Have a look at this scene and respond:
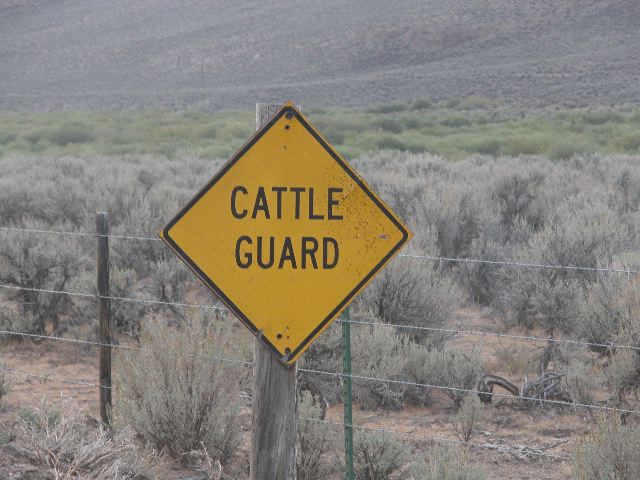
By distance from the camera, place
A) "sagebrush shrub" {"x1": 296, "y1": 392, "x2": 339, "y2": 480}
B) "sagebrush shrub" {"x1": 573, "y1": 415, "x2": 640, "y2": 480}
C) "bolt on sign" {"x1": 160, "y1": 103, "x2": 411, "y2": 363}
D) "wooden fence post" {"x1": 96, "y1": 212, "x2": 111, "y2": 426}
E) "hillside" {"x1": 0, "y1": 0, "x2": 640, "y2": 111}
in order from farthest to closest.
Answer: "hillside" {"x1": 0, "y1": 0, "x2": 640, "y2": 111}
"wooden fence post" {"x1": 96, "y1": 212, "x2": 111, "y2": 426}
"sagebrush shrub" {"x1": 296, "y1": 392, "x2": 339, "y2": 480}
"sagebrush shrub" {"x1": 573, "y1": 415, "x2": 640, "y2": 480}
"bolt on sign" {"x1": 160, "y1": 103, "x2": 411, "y2": 363}

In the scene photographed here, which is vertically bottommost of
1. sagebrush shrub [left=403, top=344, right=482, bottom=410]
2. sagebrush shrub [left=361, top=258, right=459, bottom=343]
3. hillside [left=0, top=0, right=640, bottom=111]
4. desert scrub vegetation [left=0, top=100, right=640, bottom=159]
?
sagebrush shrub [left=403, top=344, right=482, bottom=410]

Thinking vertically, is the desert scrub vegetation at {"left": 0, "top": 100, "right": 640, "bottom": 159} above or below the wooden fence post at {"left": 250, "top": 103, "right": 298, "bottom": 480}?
above

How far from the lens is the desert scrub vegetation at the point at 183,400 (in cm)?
591

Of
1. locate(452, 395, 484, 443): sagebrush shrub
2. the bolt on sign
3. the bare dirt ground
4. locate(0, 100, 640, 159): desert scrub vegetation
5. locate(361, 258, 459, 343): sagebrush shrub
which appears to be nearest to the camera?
the bolt on sign

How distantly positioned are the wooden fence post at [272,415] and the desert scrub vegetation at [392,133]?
24.5 metres

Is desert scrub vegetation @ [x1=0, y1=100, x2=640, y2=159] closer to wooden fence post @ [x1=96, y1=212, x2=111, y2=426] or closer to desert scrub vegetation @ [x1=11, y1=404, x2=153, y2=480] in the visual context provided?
wooden fence post @ [x1=96, y1=212, x2=111, y2=426]

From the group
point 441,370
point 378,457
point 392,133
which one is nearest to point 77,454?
point 378,457

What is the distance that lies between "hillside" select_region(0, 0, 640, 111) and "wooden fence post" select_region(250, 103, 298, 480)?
5324 cm

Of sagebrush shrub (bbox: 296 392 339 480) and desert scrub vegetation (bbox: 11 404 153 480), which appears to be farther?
sagebrush shrub (bbox: 296 392 339 480)

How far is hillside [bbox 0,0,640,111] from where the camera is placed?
6569cm

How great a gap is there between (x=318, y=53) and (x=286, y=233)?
3183 inches

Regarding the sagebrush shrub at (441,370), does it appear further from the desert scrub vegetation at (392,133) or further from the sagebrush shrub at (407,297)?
the desert scrub vegetation at (392,133)

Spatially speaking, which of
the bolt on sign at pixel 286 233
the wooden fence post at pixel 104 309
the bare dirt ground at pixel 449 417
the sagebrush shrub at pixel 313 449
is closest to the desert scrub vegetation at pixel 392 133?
the bare dirt ground at pixel 449 417

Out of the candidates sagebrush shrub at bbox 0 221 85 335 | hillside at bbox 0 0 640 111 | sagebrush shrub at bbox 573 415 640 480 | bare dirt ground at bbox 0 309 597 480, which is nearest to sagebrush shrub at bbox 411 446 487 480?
sagebrush shrub at bbox 573 415 640 480
